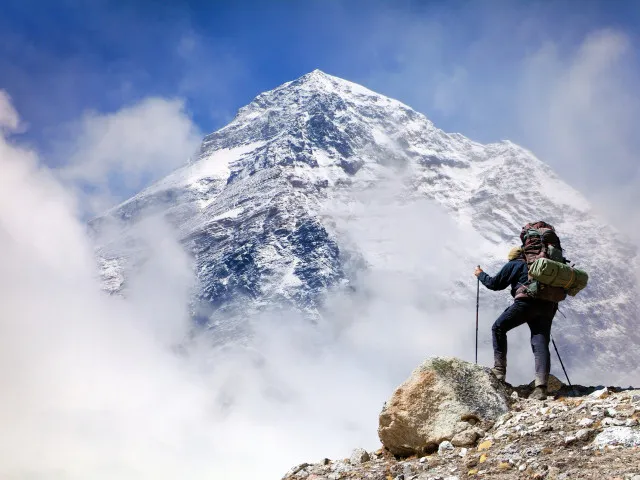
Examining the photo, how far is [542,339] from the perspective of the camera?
11266 mm

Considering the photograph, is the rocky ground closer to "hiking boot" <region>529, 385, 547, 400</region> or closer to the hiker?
"hiking boot" <region>529, 385, 547, 400</region>

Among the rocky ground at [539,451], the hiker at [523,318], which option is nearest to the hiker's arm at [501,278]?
the hiker at [523,318]

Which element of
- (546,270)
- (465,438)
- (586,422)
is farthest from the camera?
(546,270)

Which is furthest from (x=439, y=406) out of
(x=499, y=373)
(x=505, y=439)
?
(x=499, y=373)

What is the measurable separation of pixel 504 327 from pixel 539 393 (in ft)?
4.54

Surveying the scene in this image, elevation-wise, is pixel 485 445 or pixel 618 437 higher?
pixel 485 445

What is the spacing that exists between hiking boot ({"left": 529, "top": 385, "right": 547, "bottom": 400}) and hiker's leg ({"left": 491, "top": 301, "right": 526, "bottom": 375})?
65 cm

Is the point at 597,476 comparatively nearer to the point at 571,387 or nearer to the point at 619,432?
the point at 619,432

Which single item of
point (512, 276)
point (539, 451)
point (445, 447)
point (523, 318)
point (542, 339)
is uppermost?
point (512, 276)

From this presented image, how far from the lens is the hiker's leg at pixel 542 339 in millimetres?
11078

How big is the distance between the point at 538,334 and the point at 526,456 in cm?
392

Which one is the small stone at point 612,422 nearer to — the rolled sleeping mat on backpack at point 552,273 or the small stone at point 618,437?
the small stone at point 618,437

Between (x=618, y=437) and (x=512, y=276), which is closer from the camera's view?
(x=618, y=437)

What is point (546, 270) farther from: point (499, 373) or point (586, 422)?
point (586, 422)
